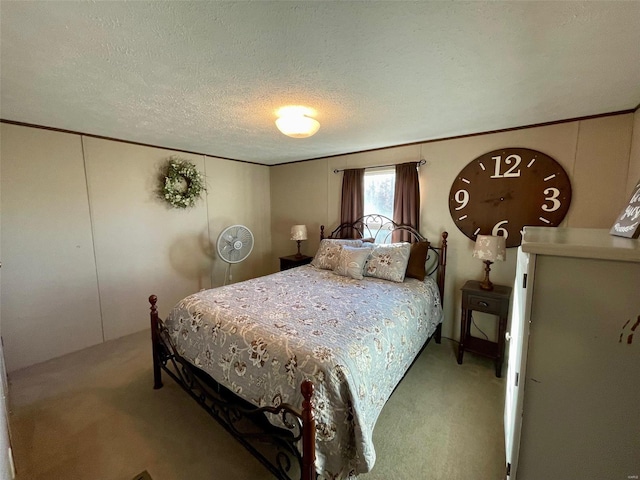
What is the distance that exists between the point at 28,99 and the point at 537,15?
3.07m

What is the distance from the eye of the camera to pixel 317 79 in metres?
1.53

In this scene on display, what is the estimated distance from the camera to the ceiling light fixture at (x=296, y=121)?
1940mm

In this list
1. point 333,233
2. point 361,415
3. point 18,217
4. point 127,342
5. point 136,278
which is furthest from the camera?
point 333,233

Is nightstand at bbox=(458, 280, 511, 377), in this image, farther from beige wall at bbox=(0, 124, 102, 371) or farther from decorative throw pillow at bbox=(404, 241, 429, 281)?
beige wall at bbox=(0, 124, 102, 371)

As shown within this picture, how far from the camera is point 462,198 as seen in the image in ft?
9.04

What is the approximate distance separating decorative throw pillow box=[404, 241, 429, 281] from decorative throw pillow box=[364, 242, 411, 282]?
0.07 metres

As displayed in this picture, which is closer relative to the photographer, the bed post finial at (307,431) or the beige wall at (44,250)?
the bed post finial at (307,431)

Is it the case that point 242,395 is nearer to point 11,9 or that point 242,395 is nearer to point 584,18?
point 11,9

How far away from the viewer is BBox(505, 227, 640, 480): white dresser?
2.78 feet

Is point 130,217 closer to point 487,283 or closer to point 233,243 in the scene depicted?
point 233,243

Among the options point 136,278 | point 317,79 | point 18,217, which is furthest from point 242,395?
point 18,217

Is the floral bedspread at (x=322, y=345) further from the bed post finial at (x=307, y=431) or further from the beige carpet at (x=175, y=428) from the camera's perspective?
the beige carpet at (x=175, y=428)

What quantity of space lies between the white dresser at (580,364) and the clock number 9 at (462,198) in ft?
6.19

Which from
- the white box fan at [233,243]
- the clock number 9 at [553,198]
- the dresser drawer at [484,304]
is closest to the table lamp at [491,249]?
the dresser drawer at [484,304]
